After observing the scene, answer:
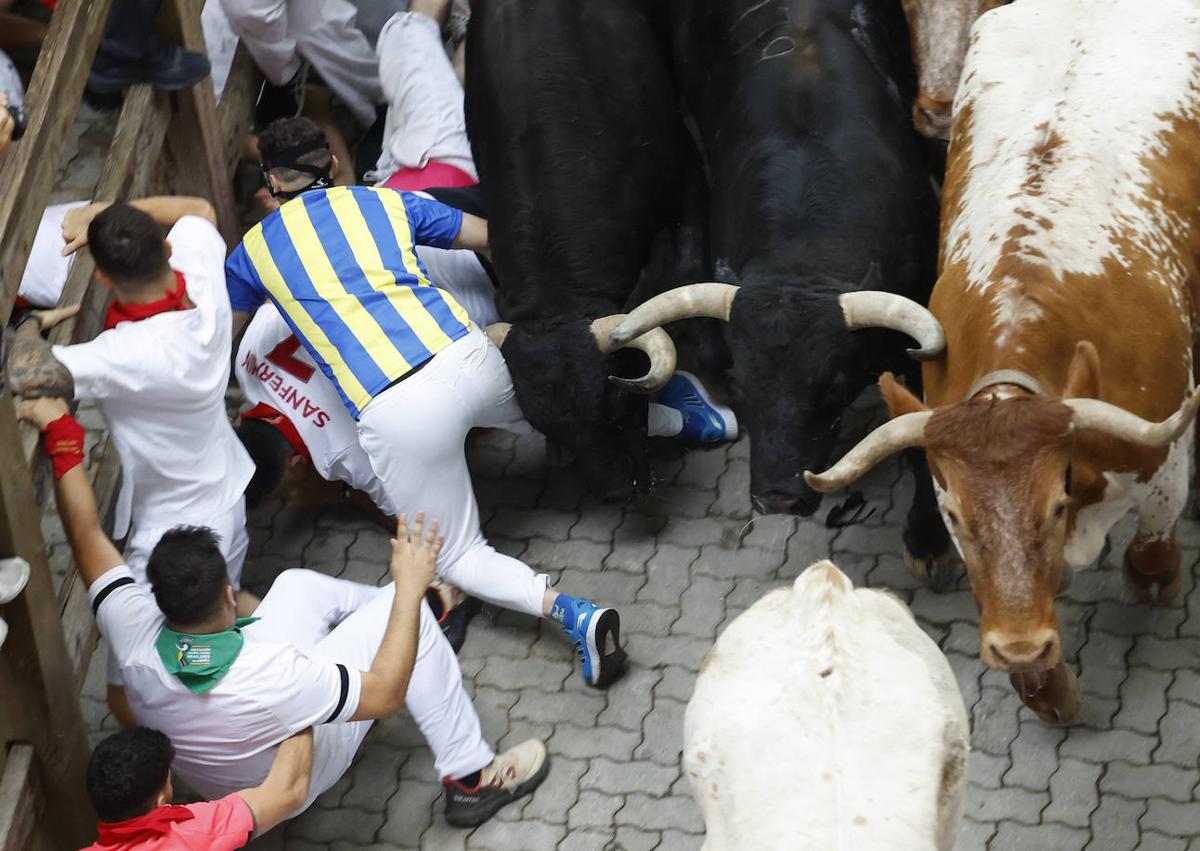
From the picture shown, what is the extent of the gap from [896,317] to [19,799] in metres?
3.31

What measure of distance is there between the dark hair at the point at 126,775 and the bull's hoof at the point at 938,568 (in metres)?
2.95

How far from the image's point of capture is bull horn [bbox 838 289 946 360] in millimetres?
5449

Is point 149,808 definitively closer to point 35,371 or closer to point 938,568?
point 35,371

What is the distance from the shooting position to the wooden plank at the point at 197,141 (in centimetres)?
699

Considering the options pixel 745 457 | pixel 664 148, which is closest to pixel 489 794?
pixel 745 457

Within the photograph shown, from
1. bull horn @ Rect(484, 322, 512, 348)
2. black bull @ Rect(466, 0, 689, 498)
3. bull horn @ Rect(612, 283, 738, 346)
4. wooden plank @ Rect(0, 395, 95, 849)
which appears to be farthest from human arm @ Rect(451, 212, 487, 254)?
wooden plank @ Rect(0, 395, 95, 849)

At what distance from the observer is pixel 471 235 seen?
6.71m

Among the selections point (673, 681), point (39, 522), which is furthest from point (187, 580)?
point (673, 681)

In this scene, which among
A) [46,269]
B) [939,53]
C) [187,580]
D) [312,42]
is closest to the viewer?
[187,580]

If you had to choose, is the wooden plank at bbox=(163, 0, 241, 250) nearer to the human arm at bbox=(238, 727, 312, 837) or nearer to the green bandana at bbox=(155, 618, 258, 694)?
the green bandana at bbox=(155, 618, 258, 694)

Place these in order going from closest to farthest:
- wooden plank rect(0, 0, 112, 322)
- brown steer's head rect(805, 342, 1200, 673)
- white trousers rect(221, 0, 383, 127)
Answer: brown steer's head rect(805, 342, 1200, 673) → wooden plank rect(0, 0, 112, 322) → white trousers rect(221, 0, 383, 127)

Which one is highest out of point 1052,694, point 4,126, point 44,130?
point 4,126

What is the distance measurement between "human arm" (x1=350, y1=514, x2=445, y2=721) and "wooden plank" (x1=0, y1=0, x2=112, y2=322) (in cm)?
149

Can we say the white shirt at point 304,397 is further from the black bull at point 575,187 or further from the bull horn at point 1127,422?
the bull horn at point 1127,422
